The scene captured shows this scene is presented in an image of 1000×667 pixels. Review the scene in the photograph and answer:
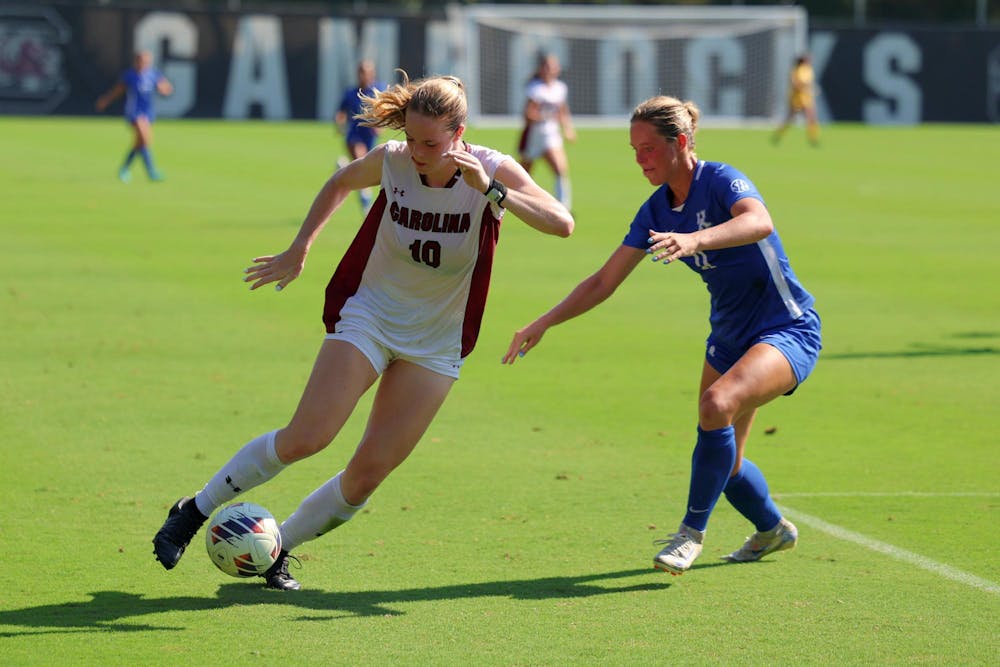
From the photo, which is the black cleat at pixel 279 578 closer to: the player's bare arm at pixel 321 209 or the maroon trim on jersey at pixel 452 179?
the player's bare arm at pixel 321 209

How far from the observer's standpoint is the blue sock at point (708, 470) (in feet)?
21.6

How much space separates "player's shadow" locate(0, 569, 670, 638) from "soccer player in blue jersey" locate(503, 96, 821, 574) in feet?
1.31

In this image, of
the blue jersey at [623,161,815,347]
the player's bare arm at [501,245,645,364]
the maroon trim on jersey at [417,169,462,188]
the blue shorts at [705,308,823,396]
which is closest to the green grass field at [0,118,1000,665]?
the blue shorts at [705,308,823,396]

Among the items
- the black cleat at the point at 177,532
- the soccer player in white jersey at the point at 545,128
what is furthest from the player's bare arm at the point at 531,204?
the soccer player in white jersey at the point at 545,128

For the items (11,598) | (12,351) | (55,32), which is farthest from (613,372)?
(55,32)

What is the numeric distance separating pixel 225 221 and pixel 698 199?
1576 centimetres

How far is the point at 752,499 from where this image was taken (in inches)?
277

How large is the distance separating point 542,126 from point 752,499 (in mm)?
17911

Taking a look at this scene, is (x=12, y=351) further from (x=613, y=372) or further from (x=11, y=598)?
(x=11, y=598)

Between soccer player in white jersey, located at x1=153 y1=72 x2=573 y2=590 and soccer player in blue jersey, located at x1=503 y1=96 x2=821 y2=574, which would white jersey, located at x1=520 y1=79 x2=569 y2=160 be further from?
soccer player in white jersey, located at x1=153 y1=72 x2=573 y2=590

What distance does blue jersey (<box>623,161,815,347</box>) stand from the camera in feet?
22.2

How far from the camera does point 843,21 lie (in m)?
54.9

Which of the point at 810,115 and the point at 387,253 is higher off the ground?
the point at 387,253

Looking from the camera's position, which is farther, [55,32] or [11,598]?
[55,32]
